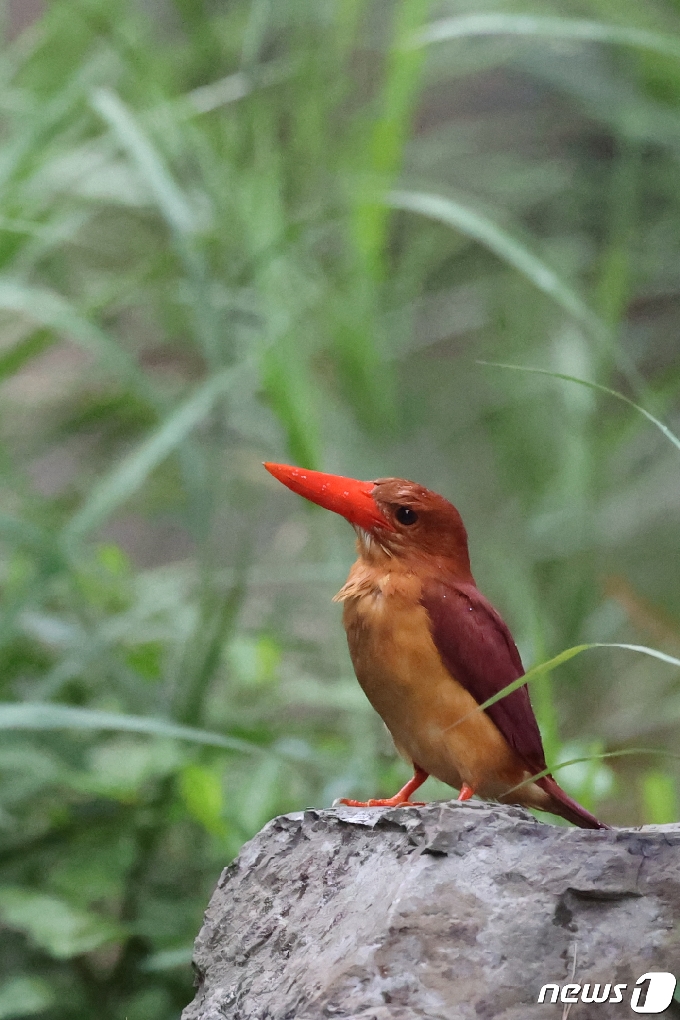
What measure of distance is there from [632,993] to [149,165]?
1628 millimetres

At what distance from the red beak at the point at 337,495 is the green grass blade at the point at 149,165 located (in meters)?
0.97

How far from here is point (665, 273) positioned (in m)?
3.61

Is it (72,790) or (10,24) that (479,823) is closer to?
(72,790)

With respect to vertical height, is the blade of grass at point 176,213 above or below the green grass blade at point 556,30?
below

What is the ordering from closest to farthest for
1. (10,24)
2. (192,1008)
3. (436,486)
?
(192,1008)
(436,486)
(10,24)

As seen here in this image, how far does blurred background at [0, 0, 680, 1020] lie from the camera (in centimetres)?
182

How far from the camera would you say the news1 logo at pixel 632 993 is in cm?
88

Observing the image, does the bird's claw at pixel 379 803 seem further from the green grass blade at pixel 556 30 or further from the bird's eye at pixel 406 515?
the green grass blade at pixel 556 30

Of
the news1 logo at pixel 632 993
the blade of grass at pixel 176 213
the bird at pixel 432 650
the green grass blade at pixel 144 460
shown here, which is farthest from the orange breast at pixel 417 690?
the blade of grass at pixel 176 213

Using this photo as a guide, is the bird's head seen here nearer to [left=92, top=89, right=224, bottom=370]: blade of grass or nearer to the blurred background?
the blurred background

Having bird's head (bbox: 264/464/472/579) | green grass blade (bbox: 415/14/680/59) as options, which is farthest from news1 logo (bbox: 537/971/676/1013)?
A: green grass blade (bbox: 415/14/680/59)

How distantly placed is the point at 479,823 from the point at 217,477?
1679 millimetres

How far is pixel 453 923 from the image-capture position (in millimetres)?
954

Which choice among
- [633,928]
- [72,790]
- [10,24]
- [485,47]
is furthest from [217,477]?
[10,24]
